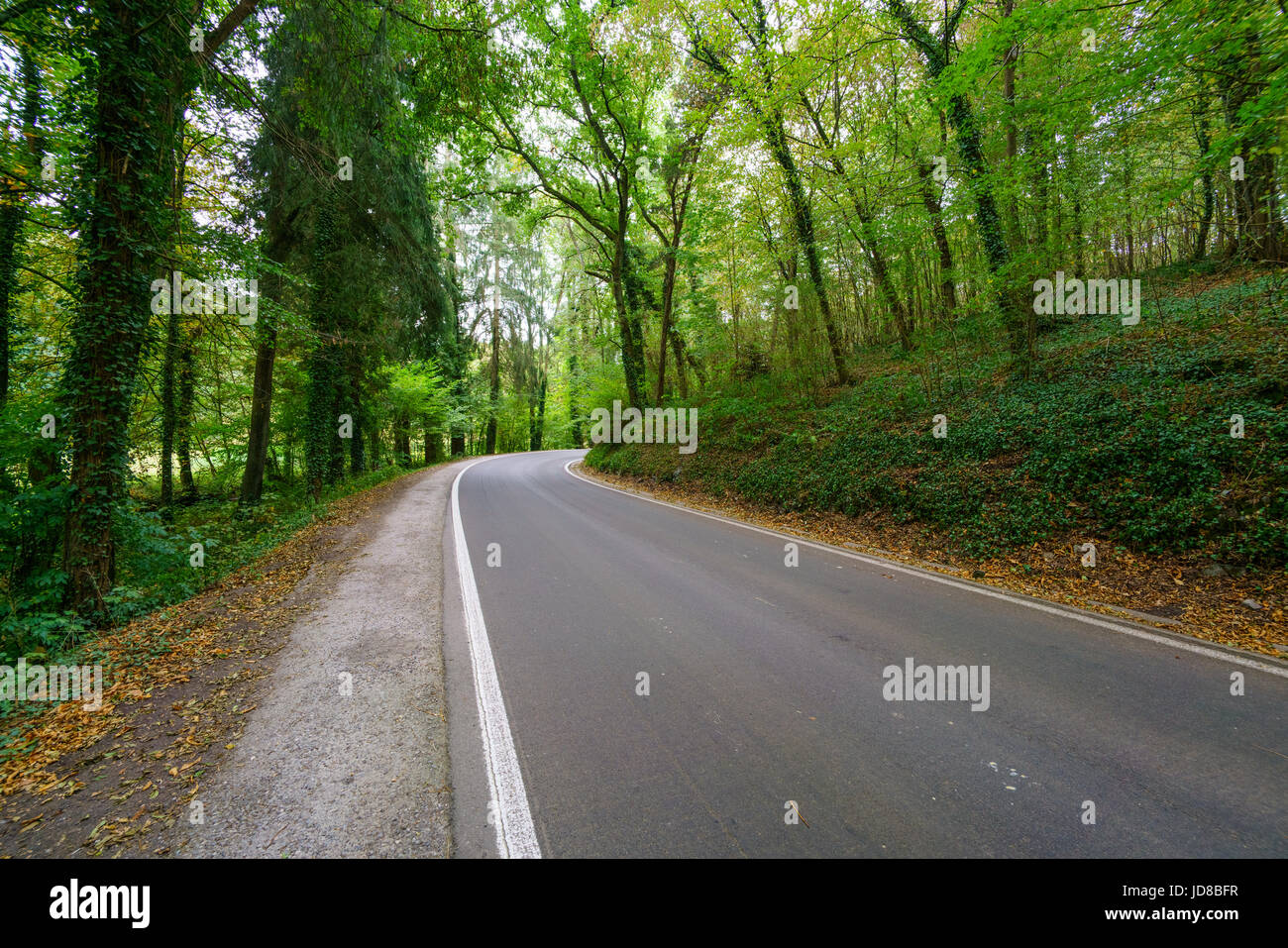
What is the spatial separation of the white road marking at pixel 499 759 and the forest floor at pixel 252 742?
0.25 meters

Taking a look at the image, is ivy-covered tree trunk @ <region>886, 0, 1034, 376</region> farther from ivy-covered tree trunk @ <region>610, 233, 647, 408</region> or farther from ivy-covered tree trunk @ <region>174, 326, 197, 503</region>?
ivy-covered tree trunk @ <region>174, 326, 197, 503</region>

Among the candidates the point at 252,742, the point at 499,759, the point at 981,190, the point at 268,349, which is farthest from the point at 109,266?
the point at 981,190

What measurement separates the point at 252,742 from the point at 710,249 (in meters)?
17.6

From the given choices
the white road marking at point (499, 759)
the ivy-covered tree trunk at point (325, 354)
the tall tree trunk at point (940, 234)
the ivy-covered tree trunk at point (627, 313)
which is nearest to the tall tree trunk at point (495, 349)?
the ivy-covered tree trunk at point (627, 313)

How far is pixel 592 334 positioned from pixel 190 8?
19.3 meters

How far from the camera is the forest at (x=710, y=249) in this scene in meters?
5.27

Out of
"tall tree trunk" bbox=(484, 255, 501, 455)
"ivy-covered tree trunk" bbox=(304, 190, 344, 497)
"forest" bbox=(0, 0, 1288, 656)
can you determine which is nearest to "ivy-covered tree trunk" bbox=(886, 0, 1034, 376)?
"forest" bbox=(0, 0, 1288, 656)

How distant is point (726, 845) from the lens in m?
2.09

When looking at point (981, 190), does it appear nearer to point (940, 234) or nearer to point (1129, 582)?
point (940, 234)

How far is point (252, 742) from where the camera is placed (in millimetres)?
2926

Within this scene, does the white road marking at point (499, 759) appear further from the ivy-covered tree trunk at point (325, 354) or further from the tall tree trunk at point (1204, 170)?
the ivy-covered tree trunk at point (325, 354)

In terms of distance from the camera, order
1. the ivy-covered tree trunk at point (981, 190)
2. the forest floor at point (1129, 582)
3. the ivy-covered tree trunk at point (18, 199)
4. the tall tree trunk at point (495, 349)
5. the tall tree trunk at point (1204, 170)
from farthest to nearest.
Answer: the tall tree trunk at point (495, 349), the ivy-covered tree trunk at point (981, 190), the ivy-covered tree trunk at point (18, 199), the tall tree trunk at point (1204, 170), the forest floor at point (1129, 582)
